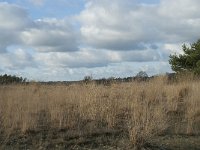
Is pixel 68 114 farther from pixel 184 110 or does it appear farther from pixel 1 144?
pixel 184 110

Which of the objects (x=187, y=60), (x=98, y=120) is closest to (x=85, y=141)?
(x=98, y=120)

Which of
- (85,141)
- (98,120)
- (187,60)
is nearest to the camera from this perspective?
(85,141)

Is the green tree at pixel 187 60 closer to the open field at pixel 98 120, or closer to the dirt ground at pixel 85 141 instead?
the open field at pixel 98 120

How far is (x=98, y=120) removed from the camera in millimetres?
12180

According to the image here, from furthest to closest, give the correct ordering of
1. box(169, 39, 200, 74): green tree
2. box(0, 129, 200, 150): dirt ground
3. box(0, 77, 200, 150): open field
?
box(169, 39, 200, 74): green tree
box(0, 77, 200, 150): open field
box(0, 129, 200, 150): dirt ground

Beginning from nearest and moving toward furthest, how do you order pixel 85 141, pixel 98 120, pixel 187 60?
pixel 85 141
pixel 98 120
pixel 187 60

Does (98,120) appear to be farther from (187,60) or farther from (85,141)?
(187,60)

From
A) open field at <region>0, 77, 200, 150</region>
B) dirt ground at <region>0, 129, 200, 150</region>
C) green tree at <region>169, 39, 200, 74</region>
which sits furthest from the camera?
green tree at <region>169, 39, 200, 74</region>

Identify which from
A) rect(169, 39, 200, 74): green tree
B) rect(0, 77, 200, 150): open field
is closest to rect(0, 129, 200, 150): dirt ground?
rect(0, 77, 200, 150): open field

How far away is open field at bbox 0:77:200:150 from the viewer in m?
10.1

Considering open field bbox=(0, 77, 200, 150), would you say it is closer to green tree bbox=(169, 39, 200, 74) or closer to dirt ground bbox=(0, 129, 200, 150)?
dirt ground bbox=(0, 129, 200, 150)

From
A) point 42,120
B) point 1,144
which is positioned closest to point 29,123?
point 42,120

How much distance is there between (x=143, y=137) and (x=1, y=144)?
9.60 ft

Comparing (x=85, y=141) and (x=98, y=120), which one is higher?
(x=98, y=120)
